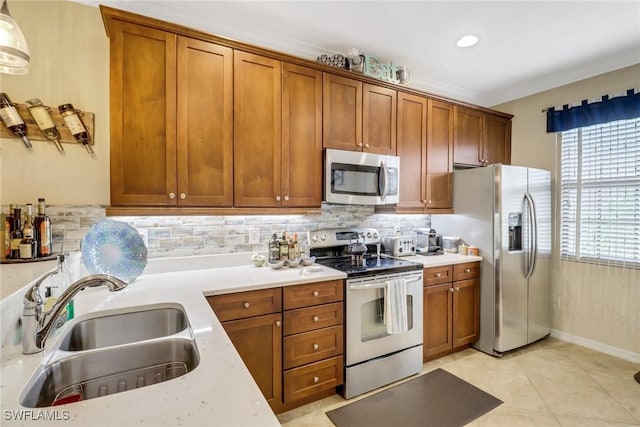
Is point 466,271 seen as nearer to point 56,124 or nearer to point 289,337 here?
point 289,337

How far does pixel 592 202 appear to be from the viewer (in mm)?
3010

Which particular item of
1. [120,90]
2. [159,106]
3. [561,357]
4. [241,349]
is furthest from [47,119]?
[561,357]

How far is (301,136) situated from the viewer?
234 cm

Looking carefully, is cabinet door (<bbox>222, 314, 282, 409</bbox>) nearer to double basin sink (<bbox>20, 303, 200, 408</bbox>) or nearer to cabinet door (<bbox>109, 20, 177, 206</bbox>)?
double basin sink (<bbox>20, 303, 200, 408</bbox>)

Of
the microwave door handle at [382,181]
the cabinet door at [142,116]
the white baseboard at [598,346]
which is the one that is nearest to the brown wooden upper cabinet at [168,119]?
the cabinet door at [142,116]

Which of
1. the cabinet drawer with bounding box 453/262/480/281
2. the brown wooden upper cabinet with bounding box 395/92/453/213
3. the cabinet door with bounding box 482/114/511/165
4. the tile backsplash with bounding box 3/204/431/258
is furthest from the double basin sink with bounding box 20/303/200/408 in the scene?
the cabinet door with bounding box 482/114/511/165

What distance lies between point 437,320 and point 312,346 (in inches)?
50.8

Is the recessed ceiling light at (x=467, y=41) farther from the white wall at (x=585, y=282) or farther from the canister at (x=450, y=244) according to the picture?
the canister at (x=450, y=244)

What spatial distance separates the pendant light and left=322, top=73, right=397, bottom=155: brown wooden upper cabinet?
174 cm

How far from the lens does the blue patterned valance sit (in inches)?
107

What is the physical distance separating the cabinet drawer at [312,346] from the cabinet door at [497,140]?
267cm

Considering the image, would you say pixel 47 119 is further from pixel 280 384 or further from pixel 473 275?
pixel 473 275

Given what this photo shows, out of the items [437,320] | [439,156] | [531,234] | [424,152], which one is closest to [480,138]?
[439,156]

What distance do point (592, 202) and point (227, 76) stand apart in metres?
3.56
